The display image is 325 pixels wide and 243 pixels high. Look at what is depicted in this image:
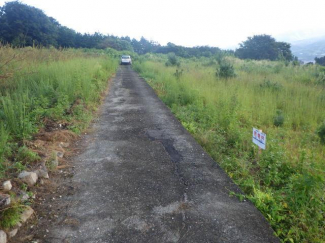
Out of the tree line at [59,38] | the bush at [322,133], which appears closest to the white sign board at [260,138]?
the bush at [322,133]

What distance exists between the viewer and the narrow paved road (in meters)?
2.79

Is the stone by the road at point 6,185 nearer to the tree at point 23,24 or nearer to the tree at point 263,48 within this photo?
the tree at point 23,24

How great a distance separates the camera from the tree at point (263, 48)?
55.9 metres

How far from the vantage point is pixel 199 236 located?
2.75 m

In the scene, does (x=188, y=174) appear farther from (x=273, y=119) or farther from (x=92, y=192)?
(x=273, y=119)

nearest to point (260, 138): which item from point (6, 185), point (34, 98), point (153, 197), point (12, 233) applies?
point (153, 197)

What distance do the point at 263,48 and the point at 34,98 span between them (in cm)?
5924

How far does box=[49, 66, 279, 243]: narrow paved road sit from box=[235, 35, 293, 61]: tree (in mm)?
57467

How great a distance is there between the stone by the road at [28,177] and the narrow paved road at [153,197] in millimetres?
577

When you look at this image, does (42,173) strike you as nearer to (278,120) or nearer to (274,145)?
(274,145)

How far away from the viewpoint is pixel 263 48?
56.7 metres

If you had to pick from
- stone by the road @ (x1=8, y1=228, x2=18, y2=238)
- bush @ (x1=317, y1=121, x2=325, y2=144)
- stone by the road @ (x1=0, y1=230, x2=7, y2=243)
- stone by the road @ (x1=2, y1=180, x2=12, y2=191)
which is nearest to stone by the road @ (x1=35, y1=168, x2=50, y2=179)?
stone by the road @ (x1=2, y1=180, x2=12, y2=191)

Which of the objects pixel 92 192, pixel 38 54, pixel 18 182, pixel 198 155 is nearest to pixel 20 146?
pixel 18 182

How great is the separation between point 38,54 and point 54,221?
30.4 ft
